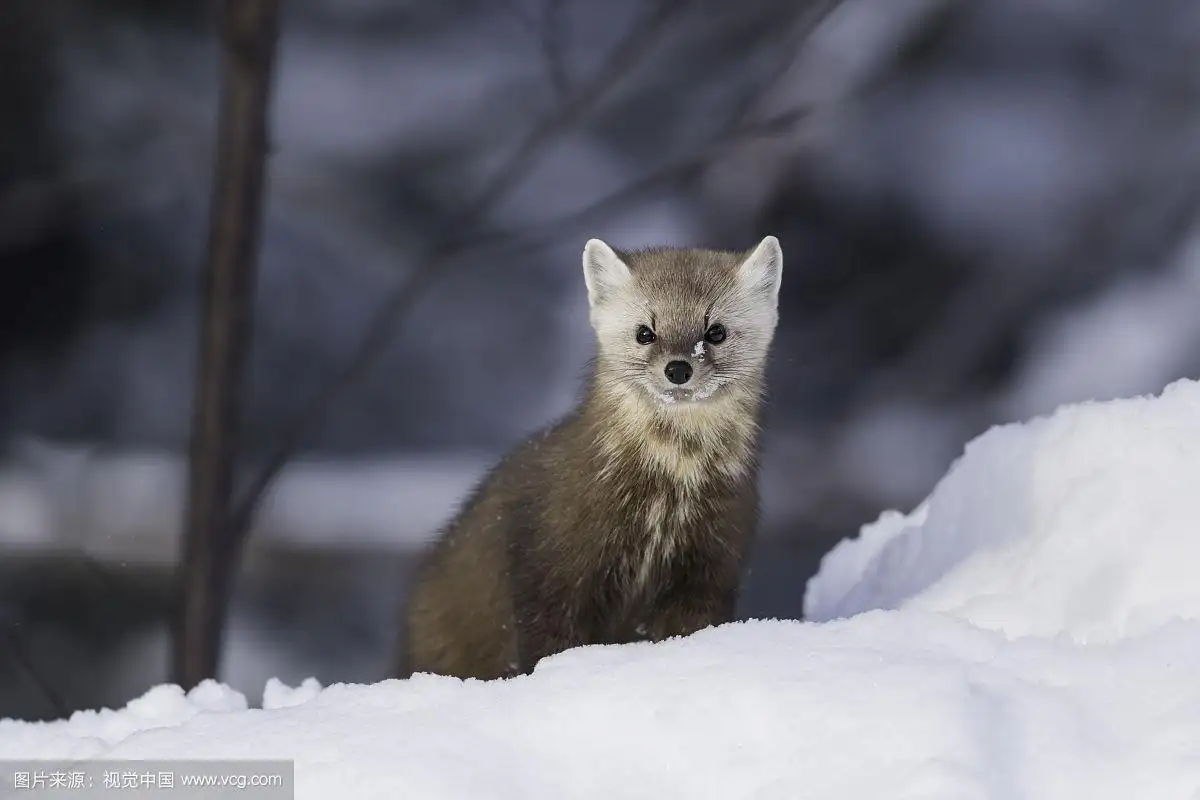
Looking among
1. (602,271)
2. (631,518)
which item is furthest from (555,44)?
(631,518)

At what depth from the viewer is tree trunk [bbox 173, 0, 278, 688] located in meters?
5.96

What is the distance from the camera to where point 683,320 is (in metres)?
3.93

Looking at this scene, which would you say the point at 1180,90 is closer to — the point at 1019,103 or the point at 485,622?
the point at 1019,103

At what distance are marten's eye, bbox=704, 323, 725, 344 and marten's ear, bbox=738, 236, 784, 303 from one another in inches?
7.5

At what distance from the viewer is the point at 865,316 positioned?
310 inches

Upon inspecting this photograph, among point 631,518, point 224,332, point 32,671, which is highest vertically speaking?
point 224,332

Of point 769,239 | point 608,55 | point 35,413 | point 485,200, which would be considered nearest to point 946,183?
point 608,55

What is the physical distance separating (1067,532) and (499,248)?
17.3 ft

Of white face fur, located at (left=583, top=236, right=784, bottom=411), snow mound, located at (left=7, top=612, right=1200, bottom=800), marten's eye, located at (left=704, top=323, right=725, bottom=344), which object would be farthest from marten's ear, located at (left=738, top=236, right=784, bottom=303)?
snow mound, located at (left=7, top=612, right=1200, bottom=800)

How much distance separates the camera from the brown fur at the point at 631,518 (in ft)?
12.3

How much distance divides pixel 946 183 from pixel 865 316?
82 centimetres

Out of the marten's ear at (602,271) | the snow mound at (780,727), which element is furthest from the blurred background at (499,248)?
the snow mound at (780,727)

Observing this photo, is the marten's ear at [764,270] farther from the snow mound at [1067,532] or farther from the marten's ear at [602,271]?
the snow mound at [1067,532]

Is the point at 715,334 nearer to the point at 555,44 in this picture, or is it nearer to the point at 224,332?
the point at 224,332
